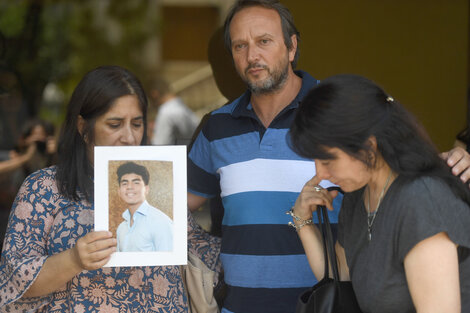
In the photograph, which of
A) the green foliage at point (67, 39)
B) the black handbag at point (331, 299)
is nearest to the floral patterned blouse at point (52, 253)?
the black handbag at point (331, 299)

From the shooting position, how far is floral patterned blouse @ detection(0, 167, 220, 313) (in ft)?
6.59

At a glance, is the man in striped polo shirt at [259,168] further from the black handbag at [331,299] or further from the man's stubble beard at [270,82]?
the black handbag at [331,299]

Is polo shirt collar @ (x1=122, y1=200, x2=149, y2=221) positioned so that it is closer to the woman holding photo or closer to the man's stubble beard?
the woman holding photo

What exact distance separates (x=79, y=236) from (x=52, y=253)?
4.3 inches

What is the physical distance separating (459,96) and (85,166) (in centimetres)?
481

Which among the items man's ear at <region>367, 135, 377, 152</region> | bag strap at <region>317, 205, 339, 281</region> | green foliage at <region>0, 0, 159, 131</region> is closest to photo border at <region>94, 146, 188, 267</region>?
bag strap at <region>317, 205, 339, 281</region>

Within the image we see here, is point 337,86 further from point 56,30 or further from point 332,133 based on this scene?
point 56,30

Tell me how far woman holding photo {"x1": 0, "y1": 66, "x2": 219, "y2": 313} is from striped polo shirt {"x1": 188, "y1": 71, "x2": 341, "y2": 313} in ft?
0.84

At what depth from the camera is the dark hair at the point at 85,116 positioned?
7.06 feet

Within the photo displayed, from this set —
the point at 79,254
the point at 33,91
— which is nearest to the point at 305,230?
the point at 79,254

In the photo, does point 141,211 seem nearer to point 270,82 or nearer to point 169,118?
point 270,82

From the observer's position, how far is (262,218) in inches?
87.5

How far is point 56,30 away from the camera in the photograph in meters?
8.38

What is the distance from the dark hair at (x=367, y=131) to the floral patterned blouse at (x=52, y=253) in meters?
0.90
